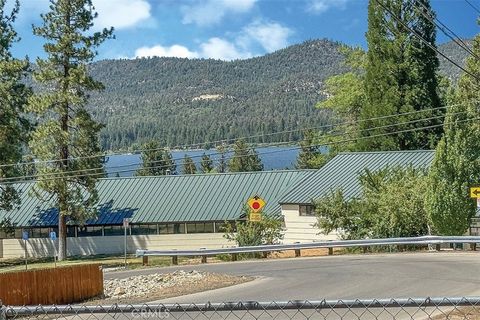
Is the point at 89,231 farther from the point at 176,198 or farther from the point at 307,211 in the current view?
the point at 307,211

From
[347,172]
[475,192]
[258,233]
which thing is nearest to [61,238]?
[258,233]

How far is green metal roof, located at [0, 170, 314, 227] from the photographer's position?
55.1 meters

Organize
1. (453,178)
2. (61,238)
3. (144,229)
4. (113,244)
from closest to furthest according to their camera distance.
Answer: (453,178) → (61,238) → (144,229) → (113,244)

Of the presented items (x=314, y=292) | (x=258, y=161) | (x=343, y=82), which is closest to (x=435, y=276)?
(x=314, y=292)

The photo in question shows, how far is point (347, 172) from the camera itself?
50.2 metres

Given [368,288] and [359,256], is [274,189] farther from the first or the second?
[368,288]

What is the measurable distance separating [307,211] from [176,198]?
1366 centimetres

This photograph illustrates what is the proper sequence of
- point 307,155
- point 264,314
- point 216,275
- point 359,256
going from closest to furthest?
1. point 264,314
2. point 216,275
3. point 359,256
4. point 307,155

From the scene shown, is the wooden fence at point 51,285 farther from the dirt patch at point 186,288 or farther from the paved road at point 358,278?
the paved road at point 358,278

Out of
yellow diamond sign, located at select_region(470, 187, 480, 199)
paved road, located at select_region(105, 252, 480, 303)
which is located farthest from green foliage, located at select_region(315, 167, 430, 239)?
yellow diamond sign, located at select_region(470, 187, 480, 199)

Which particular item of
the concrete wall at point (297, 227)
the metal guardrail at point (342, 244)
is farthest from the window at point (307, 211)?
the metal guardrail at point (342, 244)

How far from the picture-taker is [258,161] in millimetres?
127812

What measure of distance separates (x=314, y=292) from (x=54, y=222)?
133ft

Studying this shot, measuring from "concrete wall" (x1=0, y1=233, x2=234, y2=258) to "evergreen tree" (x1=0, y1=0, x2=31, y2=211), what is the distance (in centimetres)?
508
